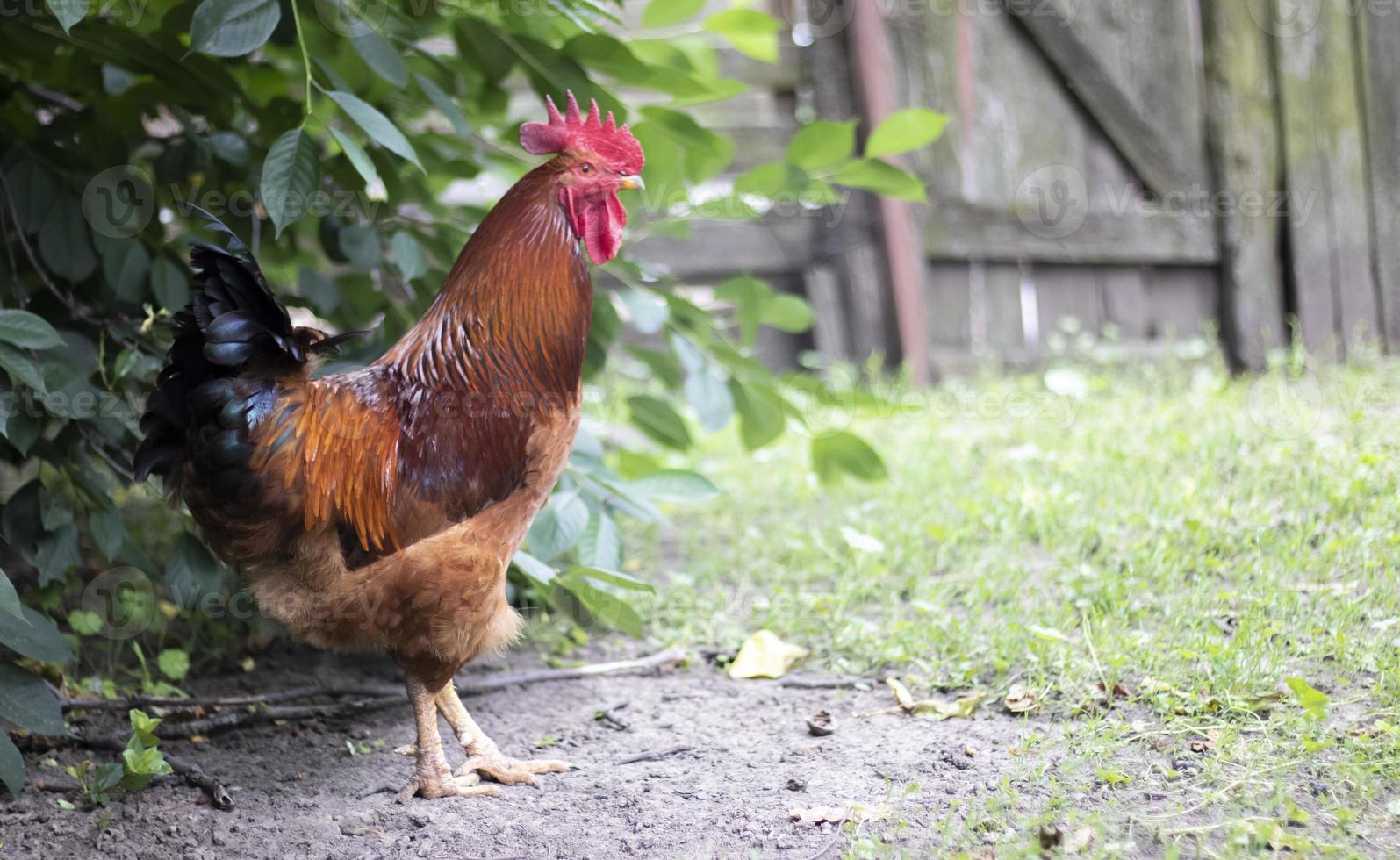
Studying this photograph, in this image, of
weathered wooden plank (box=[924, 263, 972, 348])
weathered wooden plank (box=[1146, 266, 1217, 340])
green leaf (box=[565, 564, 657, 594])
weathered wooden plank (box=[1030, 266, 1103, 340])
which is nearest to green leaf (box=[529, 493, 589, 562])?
green leaf (box=[565, 564, 657, 594])

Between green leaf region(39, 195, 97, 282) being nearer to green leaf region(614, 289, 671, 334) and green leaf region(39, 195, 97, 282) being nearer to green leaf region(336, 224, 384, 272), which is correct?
green leaf region(336, 224, 384, 272)

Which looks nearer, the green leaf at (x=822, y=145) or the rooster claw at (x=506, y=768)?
the rooster claw at (x=506, y=768)

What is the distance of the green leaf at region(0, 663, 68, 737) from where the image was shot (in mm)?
2455

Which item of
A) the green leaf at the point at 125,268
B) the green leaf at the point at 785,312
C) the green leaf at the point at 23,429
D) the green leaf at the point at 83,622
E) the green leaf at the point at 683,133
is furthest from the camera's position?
the green leaf at the point at 785,312

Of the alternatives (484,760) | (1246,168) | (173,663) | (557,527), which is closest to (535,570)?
(557,527)

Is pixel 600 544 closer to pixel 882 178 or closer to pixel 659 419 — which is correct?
pixel 659 419

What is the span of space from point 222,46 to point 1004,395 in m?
4.70

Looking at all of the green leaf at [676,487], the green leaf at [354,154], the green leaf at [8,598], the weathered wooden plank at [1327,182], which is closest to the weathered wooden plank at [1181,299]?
the weathered wooden plank at [1327,182]

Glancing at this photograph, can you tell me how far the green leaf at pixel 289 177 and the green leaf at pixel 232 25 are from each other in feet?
0.70

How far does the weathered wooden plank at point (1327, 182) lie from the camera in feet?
19.9

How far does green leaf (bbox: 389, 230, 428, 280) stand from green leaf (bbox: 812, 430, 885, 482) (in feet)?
5.06

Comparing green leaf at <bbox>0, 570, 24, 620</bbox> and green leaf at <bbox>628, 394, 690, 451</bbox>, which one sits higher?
green leaf at <bbox>0, 570, 24, 620</bbox>

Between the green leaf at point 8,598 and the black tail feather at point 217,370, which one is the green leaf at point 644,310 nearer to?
the black tail feather at point 217,370

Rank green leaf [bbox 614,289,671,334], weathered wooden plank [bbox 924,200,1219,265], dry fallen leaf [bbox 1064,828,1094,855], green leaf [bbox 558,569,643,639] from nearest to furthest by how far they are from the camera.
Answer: dry fallen leaf [bbox 1064,828,1094,855] < green leaf [bbox 558,569,643,639] < green leaf [bbox 614,289,671,334] < weathered wooden plank [bbox 924,200,1219,265]
